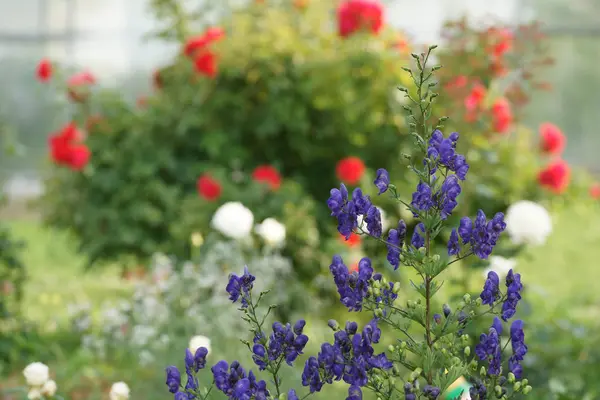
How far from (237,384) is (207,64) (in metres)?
2.84

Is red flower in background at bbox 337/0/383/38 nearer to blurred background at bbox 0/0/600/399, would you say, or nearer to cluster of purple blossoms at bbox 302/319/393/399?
blurred background at bbox 0/0/600/399

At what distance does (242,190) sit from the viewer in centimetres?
398

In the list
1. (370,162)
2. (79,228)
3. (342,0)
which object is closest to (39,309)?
(79,228)

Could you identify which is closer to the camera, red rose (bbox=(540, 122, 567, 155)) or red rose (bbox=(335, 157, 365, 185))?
red rose (bbox=(335, 157, 365, 185))

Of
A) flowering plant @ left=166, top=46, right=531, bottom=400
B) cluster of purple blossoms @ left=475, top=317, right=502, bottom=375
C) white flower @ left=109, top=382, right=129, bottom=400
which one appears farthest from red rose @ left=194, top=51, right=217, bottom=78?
cluster of purple blossoms @ left=475, top=317, right=502, bottom=375

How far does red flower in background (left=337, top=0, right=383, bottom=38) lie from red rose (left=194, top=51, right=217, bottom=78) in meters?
0.65

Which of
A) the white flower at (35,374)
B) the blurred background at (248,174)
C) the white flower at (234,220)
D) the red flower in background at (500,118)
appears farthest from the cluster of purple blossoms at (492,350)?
the red flower in background at (500,118)

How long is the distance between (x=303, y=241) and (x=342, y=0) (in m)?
1.47

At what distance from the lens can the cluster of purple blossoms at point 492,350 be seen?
4.12ft

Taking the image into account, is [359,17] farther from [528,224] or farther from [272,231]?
[528,224]

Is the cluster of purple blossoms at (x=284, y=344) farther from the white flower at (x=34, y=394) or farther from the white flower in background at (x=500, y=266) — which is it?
the white flower in background at (x=500, y=266)

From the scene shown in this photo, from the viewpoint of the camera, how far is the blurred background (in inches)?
125

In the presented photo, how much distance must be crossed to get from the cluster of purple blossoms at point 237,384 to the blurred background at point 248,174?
5.21 feet

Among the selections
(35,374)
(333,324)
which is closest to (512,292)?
(333,324)
